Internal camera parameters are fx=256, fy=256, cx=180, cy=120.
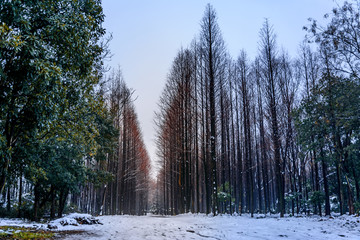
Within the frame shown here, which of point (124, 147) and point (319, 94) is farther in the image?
point (124, 147)

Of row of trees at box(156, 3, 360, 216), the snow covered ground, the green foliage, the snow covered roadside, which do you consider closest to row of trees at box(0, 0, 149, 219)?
the green foliage

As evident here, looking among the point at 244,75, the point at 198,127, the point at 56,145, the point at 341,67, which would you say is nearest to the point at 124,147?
the point at 198,127

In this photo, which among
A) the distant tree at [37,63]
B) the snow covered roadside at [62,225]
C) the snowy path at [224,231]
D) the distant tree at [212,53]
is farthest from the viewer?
the distant tree at [212,53]

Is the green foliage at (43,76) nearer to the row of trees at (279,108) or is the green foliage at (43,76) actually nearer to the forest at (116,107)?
the forest at (116,107)

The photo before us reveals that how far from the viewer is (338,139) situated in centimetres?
1609

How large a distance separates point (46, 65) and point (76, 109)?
8.07 feet

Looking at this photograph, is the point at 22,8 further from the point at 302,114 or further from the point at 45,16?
the point at 302,114

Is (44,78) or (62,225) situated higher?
(44,78)

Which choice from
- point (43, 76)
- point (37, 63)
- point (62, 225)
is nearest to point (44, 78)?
point (43, 76)

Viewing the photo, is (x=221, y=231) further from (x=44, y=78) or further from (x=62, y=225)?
(x=44, y=78)

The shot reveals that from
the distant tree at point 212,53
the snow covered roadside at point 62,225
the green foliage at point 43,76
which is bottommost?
the snow covered roadside at point 62,225

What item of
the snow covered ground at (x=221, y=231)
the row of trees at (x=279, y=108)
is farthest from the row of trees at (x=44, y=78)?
the row of trees at (x=279, y=108)

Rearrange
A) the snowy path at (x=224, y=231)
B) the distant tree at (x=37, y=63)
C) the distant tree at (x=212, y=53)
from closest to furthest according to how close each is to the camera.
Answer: the distant tree at (x=37, y=63)
the snowy path at (x=224, y=231)
the distant tree at (x=212, y=53)

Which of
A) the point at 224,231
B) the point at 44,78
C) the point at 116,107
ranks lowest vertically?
the point at 224,231
